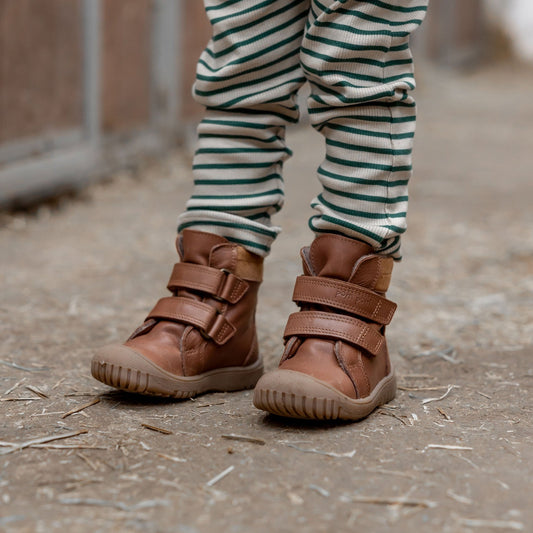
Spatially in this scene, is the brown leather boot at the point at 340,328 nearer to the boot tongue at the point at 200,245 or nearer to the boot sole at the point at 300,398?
the boot sole at the point at 300,398

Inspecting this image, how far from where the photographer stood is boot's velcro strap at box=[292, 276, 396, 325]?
1060 millimetres

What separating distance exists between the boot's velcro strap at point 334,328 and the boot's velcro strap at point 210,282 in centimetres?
10

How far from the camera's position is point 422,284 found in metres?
1.87

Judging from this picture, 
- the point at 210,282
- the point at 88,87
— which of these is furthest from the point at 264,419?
the point at 88,87

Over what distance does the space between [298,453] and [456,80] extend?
23.0 ft

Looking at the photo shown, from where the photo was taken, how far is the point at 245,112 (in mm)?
1138

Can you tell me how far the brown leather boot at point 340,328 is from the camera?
1.01m

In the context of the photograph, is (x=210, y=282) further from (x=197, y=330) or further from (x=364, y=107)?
(x=364, y=107)

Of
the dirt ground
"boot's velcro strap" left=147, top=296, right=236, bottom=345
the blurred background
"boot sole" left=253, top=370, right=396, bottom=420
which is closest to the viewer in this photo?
the dirt ground

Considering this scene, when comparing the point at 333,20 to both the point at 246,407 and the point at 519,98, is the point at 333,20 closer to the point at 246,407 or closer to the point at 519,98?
the point at 246,407

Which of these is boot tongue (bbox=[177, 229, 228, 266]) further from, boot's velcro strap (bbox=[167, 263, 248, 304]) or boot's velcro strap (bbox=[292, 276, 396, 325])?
boot's velcro strap (bbox=[292, 276, 396, 325])

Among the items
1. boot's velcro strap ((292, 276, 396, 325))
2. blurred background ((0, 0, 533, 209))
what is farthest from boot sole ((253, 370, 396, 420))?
blurred background ((0, 0, 533, 209))

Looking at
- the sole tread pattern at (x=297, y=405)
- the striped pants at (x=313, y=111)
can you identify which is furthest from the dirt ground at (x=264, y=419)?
the striped pants at (x=313, y=111)

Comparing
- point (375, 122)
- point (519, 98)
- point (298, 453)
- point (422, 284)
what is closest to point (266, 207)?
point (375, 122)
